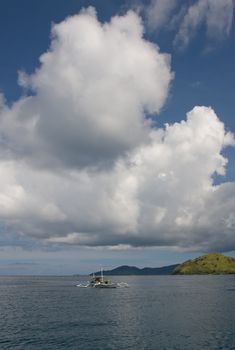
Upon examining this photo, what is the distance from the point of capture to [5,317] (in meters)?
127

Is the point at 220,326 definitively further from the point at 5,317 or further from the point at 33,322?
the point at 5,317

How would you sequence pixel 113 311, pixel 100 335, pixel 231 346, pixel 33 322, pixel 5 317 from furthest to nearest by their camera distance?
pixel 113 311, pixel 5 317, pixel 33 322, pixel 100 335, pixel 231 346

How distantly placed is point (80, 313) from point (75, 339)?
47.3 m

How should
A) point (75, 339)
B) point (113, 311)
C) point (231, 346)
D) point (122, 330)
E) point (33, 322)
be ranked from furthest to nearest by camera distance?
1. point (113, 311)
2. point (33, 322)
3. point (122, 330)
4. point (75, 339)
5. point (231, 346)

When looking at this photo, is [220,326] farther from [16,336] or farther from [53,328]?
[16,336]

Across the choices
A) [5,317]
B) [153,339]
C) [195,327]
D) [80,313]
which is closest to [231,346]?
[153,339]

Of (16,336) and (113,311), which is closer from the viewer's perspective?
(16,336)

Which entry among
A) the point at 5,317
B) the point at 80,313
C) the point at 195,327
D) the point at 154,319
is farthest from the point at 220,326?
the point at 5,317

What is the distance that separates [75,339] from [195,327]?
30811 millimetres

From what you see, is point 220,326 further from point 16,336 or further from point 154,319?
point 16,336

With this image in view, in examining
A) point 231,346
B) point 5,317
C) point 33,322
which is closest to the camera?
point 231,346

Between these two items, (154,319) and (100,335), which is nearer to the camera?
(100,335)

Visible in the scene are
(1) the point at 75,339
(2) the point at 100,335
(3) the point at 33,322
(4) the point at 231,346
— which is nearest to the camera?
(4) the point at 231,346

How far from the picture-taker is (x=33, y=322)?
114 meters
